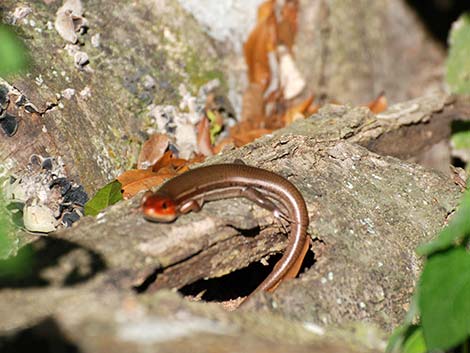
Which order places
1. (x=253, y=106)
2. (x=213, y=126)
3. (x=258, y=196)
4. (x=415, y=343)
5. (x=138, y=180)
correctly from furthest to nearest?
1. (x=253, y=106)
2. (x=213, y=126)
3. (x=138, y=180)
4. (x=258, y=196)
5. (x=415, y=343)

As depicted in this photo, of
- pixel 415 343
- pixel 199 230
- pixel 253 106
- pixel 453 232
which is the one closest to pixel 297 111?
pixel 253 106

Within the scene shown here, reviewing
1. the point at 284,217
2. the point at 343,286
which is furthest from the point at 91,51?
the point at 343,286

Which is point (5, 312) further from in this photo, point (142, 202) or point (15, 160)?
point (15, 160)

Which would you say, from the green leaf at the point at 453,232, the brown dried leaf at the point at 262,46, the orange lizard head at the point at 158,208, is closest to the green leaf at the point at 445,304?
the green leaf at the point at 453,232

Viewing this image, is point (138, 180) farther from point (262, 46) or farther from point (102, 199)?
point (262, 46)

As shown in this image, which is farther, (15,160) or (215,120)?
(215,120)

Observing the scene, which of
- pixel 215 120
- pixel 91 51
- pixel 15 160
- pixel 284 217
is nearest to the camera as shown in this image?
pixel 284 217

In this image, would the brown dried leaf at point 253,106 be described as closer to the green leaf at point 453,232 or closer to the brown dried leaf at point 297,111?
the brown dried leaf at point 297,111

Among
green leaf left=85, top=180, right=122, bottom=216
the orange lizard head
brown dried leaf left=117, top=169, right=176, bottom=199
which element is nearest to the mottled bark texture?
the orange lizard head
